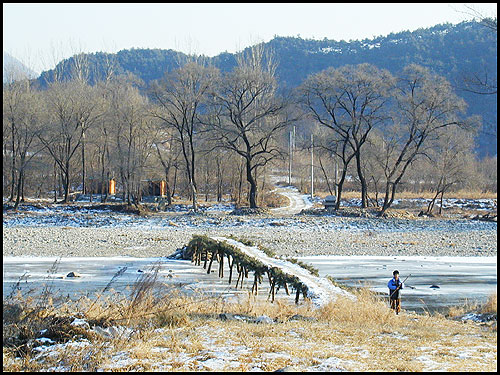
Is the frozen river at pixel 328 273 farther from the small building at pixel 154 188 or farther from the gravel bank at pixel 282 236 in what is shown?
the small building at pixel 154 188

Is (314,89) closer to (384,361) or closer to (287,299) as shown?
(287,299)

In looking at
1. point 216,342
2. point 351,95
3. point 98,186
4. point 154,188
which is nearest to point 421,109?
point 351,95

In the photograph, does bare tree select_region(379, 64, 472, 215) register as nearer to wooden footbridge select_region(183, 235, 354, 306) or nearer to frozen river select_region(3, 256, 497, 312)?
frozen river select_region(3, 256, 497, 312)

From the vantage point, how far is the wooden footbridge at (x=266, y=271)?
1273 cm

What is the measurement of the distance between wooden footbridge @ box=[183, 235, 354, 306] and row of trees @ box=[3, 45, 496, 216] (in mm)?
26874

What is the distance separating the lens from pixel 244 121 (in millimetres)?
50000

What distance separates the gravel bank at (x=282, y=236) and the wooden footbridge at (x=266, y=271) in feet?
13.9

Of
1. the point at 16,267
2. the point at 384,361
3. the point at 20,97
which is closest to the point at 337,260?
the point at 16,267

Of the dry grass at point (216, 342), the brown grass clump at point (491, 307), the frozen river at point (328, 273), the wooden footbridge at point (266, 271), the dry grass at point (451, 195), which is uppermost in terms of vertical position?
the dry grass at point (216, 342)

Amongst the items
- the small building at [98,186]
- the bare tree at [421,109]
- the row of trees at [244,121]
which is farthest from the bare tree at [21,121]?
the bare tree at [421,109]

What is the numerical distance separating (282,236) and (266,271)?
17.3 metres

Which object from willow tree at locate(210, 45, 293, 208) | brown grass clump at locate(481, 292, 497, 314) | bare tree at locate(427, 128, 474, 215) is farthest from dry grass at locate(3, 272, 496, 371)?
bare tree at locate(427, 128, 474, 215)

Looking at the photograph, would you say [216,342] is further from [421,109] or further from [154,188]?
[154,188]

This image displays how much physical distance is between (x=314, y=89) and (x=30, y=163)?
2733cm
